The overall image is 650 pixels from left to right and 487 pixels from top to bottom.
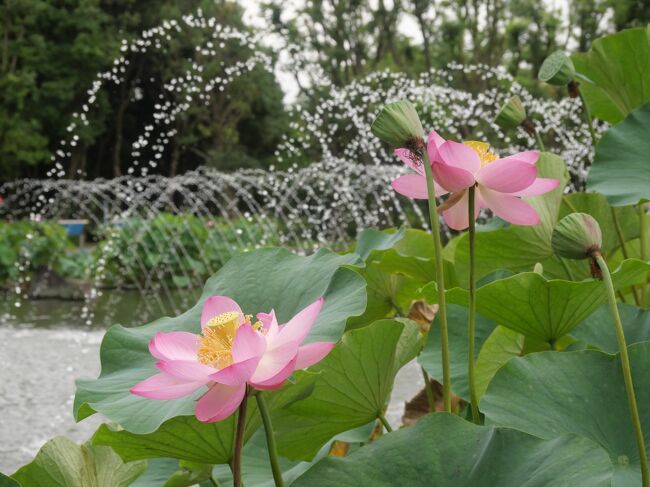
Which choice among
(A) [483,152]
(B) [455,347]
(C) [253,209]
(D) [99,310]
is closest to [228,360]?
(A) [483,152]

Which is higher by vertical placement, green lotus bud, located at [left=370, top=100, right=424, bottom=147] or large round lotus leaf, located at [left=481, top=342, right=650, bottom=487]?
green lotus bud, located at [left=370, top=100, right=424, bottom=147]

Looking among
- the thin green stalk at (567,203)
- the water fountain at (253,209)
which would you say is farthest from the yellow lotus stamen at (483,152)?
the water fountain at (253,209)

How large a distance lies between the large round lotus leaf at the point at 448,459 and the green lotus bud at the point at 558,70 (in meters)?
0.39

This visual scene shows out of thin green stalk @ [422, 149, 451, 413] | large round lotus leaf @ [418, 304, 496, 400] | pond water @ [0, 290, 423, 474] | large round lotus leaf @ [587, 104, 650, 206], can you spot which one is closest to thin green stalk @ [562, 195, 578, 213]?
large round lotus leaf @ [587, 104, 650, 206]

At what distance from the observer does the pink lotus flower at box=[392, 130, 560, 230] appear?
542mm

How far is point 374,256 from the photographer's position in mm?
854

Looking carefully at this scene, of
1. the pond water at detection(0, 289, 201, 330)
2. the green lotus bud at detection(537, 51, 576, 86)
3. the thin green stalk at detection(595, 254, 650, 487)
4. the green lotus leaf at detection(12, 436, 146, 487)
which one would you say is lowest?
the pond water at detection(0, 289, 201, 330)

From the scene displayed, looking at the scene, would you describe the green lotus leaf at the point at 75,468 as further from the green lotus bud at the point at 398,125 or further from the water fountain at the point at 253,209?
the water fountain at the point at 253,209

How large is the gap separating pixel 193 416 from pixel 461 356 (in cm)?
33

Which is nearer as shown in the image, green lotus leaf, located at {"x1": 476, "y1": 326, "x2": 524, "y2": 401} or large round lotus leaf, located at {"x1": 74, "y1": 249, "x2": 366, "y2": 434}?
large round lotus leaf, located at {"x1": 74, "y1": 249, "x2": 366, "y2": 434}

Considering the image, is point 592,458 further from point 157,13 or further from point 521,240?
point 157,13

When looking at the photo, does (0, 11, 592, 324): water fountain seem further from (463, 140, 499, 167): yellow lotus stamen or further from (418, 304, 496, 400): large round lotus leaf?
(463, 140, 499, 167): yellow lotus stamen

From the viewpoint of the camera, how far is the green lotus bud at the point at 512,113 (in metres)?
0.75

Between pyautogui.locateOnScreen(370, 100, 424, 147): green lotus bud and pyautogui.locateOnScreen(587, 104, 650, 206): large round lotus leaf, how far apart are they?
0.31m
